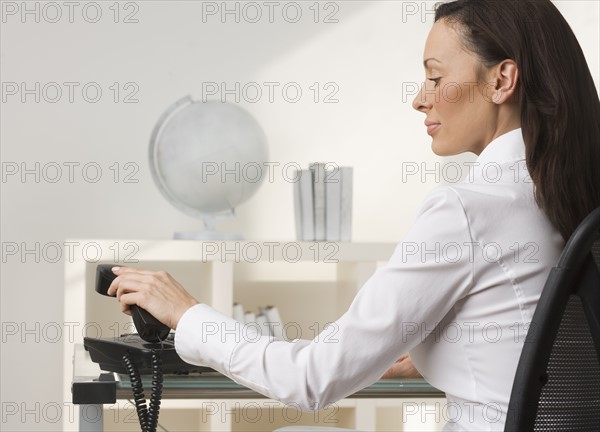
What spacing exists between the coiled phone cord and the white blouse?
235 millimetres

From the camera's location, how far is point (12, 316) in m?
2.83

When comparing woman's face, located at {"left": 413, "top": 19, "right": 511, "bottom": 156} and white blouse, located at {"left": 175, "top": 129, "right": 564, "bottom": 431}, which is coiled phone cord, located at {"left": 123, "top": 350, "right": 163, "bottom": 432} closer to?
white blouse, located at {"left": 175, "top": 129, "right": 564, "bottom": 431}

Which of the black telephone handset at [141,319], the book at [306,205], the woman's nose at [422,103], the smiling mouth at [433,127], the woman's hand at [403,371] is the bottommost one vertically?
the woman's hand at [403,371]

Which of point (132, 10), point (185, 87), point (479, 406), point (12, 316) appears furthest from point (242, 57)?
point (479, 406)

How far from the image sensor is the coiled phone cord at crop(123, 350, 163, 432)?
4.12 feet

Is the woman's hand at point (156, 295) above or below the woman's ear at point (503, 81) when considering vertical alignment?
below

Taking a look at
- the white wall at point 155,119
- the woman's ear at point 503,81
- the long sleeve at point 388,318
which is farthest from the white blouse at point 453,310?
the white wall at point 155,119

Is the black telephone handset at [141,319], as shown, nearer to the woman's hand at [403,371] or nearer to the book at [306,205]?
the woman's hand at [403,371]

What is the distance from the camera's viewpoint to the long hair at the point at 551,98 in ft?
3.58

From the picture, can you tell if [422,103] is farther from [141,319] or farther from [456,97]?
[141,319]

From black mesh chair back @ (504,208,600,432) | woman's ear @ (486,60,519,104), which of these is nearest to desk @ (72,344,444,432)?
black mesh chair back @ (504,208,600,432)

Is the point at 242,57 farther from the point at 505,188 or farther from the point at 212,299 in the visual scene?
the point at 505,188

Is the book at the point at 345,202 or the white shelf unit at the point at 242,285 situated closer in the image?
the white shelf unit at the point at 242,285

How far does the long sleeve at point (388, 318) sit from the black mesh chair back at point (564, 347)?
0.15 meters
